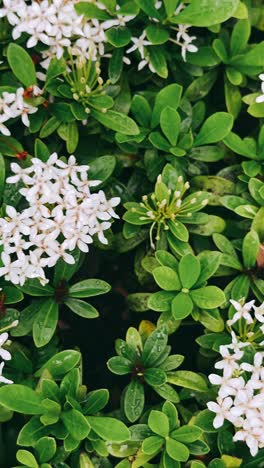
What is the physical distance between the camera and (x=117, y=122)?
1800mm

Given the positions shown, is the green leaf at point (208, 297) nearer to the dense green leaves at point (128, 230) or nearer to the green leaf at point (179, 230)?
the dense green leaves at point (128, 230)

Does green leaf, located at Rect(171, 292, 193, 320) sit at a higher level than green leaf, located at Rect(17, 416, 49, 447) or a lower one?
higher

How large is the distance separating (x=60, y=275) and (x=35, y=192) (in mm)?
233

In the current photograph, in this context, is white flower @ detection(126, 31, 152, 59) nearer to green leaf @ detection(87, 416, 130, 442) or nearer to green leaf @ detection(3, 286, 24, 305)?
green leaf @ detection(3, 286, 24, 305)

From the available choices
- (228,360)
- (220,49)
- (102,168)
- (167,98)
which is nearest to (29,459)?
(228,360)

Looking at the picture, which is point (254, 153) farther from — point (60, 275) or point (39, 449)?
point (39, 449)

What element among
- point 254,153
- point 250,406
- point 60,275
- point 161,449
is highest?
point 254,153

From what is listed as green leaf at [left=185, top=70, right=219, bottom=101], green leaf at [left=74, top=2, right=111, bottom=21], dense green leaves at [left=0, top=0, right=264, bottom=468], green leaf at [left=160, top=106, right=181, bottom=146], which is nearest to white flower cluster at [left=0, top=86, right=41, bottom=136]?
dense green leaves at [left=0, top=0, right=264, bottom=468]

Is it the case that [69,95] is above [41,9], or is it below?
below

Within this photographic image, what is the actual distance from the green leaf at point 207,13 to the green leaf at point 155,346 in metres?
0.79

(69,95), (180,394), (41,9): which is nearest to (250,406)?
(180,394)

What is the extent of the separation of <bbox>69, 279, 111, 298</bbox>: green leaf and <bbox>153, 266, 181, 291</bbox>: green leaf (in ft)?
0.41

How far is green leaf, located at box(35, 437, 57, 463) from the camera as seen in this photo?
62.4 inches

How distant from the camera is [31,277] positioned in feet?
5.40
